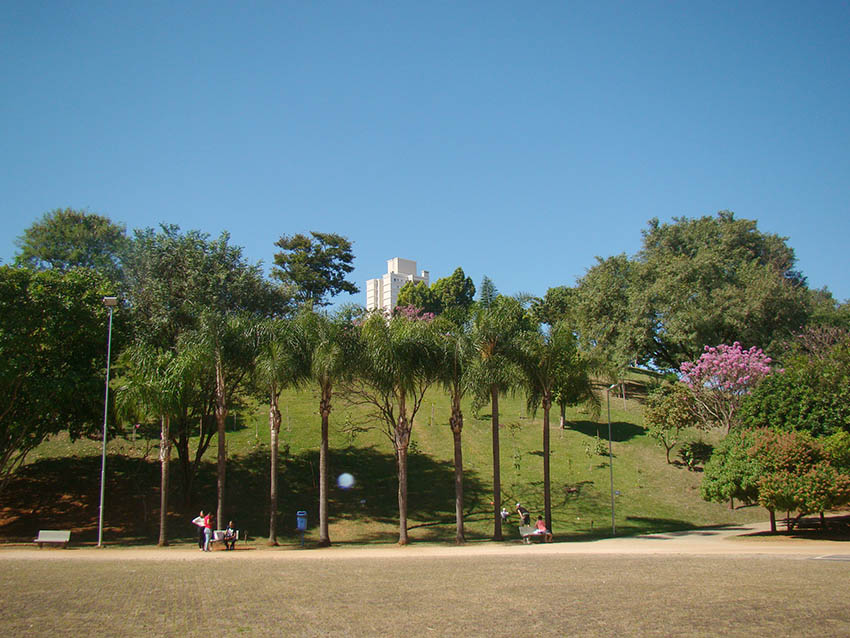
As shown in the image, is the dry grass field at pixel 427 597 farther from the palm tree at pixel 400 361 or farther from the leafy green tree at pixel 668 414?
the leafy green tree at pixel 668 414

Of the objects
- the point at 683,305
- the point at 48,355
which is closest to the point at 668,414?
the point at 683,305

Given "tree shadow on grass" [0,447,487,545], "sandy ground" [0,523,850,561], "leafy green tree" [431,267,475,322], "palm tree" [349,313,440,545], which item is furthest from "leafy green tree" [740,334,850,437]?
"leafy green tree" [431,267,475,322]

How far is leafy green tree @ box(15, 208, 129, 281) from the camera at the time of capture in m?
58.4

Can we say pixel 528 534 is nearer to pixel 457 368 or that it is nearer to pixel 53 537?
pixel 457 368

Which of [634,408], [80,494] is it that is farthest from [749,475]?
[80,494]

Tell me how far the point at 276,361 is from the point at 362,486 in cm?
1355

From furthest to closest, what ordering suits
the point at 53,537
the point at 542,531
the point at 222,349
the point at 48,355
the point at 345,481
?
the point at 345,481 < the point at 48,355 < the point at 542,531 < the point at 222,349 < the point at 53,537

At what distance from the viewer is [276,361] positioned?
78.5ft

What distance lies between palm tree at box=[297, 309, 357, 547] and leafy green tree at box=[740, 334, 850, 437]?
2094cm

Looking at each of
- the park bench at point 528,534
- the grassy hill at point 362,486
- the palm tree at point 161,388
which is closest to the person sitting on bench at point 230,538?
the palm tree at point 161,388

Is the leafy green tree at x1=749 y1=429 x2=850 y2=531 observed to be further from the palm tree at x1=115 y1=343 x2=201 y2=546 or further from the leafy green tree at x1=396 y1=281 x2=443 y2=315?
the leafy green tree at x1=396 y1=281 x2=443 y2=315

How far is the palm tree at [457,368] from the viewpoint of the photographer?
25.3 metres

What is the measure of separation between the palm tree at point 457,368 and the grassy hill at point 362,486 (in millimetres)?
3219

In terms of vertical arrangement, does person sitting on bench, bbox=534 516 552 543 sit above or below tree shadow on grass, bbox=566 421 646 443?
below
